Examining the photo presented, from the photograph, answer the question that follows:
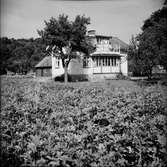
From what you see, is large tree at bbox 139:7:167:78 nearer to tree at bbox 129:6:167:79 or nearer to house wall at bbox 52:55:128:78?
tree at bbox 129:6:167:79

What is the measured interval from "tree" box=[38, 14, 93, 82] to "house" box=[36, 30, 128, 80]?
480 cm

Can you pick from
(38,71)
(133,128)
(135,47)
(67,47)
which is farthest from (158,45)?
(38,71)

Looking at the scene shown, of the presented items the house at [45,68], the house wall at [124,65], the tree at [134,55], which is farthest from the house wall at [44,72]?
the tree at [134,55]

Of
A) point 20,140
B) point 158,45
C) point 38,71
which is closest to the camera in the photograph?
point 20,140

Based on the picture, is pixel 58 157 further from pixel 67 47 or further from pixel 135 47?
pixel 67 47

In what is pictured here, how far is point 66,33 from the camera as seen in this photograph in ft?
108

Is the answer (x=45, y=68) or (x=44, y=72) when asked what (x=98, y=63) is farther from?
(x=44, y=72)

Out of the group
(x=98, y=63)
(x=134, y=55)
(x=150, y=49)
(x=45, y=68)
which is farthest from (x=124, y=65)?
(x=150, y=49)

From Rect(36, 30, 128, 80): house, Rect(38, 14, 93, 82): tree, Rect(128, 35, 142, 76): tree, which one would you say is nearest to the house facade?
Rect(36, 30, 128, 80): house

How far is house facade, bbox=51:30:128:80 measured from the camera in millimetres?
40109

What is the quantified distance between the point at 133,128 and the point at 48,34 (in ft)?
97.8

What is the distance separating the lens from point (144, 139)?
12.9 feet

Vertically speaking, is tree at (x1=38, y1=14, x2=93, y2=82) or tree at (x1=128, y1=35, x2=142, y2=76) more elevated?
tree at (x1=38, y1=14, x2=93, y2=82)

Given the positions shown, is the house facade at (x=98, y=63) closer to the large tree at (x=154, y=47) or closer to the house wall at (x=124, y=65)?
the house wall at (x=124, y=65)
